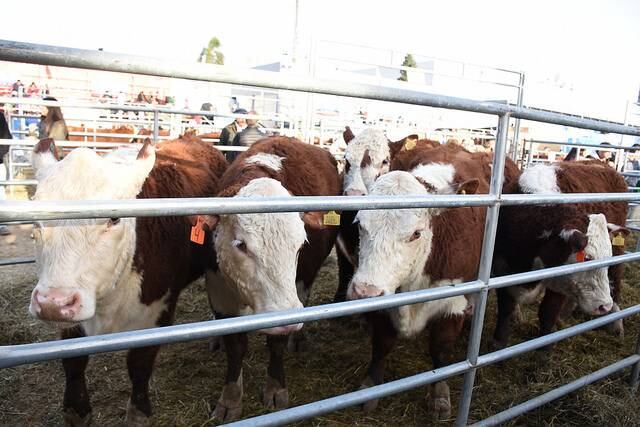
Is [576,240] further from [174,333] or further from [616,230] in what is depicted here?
[174,333]

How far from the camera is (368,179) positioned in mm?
4699

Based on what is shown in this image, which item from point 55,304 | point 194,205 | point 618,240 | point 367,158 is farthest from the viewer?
point 367,158

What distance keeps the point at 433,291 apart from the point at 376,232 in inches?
31.3

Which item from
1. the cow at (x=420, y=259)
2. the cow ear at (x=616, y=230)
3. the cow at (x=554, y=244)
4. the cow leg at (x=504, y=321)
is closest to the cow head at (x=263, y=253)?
the cow at (x=420, y=259)

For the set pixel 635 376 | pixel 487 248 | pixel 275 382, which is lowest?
pixel 275 382

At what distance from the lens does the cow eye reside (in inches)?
94.3

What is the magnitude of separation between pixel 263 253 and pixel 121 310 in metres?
0.84

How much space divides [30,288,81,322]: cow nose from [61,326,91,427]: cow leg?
0.81 meters

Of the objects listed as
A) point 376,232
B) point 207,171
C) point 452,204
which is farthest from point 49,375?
point 452,204

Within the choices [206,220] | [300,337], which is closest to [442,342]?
[300,337]

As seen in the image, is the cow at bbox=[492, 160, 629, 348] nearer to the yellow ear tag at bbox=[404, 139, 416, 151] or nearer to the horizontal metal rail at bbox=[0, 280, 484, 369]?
the yellow ear tag at bbox=[404, 139, 416, 151]

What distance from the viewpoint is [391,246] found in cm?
256

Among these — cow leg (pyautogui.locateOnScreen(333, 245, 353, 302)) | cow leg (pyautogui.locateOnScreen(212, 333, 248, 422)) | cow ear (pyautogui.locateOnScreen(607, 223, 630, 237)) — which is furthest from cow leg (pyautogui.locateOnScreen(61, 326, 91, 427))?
cow ear (pyautogui.locateOnScreen(607, 223, 630, 237))

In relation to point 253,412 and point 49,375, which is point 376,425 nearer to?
point 253,412
